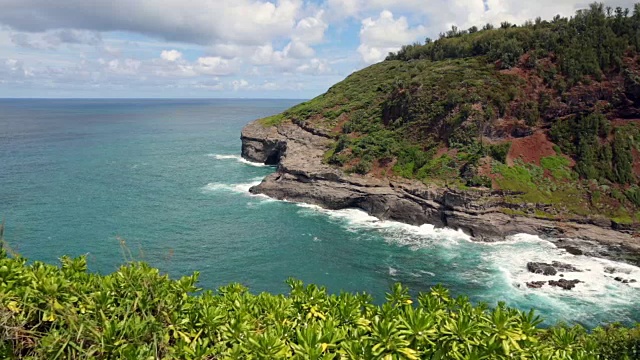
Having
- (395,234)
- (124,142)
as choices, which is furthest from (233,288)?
(124,142)

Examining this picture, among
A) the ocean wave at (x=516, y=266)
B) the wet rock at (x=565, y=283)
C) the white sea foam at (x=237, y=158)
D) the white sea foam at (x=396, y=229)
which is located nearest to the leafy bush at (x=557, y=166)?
the ocean wave at (x=516, y=266)

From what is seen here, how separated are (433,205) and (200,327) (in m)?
59.5

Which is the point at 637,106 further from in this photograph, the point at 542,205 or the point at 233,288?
the point at 233,288

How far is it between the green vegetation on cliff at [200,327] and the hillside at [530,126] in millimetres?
57220

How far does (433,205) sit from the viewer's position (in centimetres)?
7106

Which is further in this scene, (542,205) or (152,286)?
(542,205)

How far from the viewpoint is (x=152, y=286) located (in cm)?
1566

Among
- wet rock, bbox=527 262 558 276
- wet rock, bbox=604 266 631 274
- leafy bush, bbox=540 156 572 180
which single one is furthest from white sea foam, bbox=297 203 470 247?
leafy bush, bbox=540 156 572 180

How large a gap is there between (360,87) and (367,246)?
253 feet

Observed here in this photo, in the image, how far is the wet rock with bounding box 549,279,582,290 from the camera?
166ft

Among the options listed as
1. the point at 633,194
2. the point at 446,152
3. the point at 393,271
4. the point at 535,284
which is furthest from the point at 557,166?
the point at 393,271

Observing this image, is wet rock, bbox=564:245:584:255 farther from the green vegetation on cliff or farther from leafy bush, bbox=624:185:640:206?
the green vegetation on cliff

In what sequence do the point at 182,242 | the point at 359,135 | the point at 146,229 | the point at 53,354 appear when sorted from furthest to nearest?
the point at 359,135, the point at 146,229, the point at 182,242, the point at 53,354

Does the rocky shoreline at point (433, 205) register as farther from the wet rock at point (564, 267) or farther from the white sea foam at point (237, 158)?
the white sea foam at point (237, 158)
